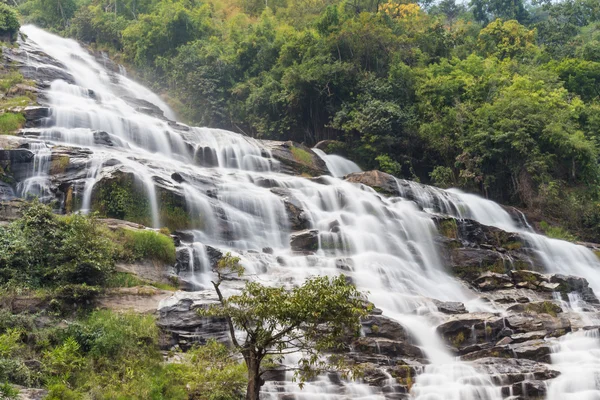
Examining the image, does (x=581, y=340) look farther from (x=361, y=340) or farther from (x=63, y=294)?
(x=63, y=294)

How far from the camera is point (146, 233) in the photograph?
16047mm

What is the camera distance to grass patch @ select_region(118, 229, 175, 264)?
15583mm

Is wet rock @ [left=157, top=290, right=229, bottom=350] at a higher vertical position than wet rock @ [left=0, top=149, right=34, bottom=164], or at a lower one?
lower

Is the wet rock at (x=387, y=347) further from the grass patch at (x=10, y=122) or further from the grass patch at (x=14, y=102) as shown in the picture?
the grass patch at (x=14, y=102)

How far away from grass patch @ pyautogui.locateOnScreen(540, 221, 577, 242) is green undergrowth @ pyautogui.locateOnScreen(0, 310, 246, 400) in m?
20.7

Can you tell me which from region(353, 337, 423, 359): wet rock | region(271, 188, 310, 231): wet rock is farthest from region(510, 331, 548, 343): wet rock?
region(271, 188, 310, 231): wet rock

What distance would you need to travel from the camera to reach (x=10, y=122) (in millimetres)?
23906

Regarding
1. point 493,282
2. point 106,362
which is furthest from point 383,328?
point 493,282

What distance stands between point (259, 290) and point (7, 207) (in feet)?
29.8

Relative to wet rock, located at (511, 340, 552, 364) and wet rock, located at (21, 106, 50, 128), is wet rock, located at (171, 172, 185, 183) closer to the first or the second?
wet rock, located at (21, 106, 50, 128)

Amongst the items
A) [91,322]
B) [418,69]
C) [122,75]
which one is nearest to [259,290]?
[91,322]

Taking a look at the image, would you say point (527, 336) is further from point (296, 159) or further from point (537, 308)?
point (296, 159)

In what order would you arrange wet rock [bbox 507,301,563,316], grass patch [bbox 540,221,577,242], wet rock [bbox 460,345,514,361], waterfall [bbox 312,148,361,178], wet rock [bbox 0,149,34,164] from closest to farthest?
wet rock [bbox 460,345,514,361]
wet rock [bbox 507,301,563,316]
wet rock [bbox 0,149,34,164]
grass patch [bbox 540,221,577,242]
waterfall [bbox 312,148,361,178]

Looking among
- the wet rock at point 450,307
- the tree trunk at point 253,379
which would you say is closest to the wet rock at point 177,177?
the wet rock at point 450,307
